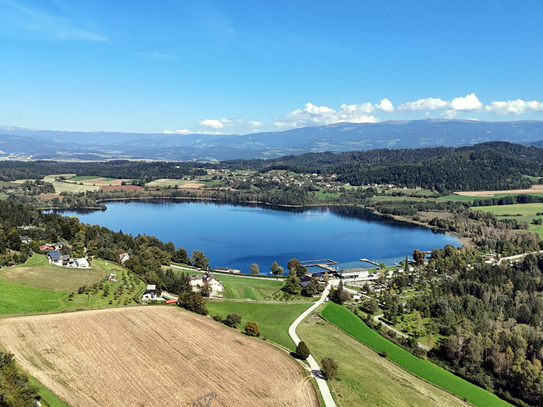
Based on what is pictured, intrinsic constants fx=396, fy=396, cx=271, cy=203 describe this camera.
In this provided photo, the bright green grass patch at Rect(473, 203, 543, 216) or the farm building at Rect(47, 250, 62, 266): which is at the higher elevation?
the farm building at Rect(47, 250, 62, 266)

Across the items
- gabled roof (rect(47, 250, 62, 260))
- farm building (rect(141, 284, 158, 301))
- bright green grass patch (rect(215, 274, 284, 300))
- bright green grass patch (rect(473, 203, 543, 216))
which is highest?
gabled roof (rect(47, 250, 62, 260))

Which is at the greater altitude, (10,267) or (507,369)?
(10,267)

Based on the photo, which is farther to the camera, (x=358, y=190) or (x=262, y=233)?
(x=358, y=190)

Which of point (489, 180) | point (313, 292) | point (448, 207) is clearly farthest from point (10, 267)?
point (489, 180)

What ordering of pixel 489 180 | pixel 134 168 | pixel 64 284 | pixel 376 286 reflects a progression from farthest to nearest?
1. pixel 134 168
2. pixel 489 180
3. pixel 376 286
4. pixel 64 284

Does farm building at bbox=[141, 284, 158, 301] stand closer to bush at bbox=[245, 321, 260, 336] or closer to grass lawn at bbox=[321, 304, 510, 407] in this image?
bush at bbox=[245, 321, 260, 336]

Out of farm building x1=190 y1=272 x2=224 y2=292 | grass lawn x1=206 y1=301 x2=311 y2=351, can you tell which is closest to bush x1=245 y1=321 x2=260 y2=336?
grass lawn x1=206 y1=301 x2=311 y2=351

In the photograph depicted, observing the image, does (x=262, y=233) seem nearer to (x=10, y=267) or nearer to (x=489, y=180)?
(x=10, y=267)
